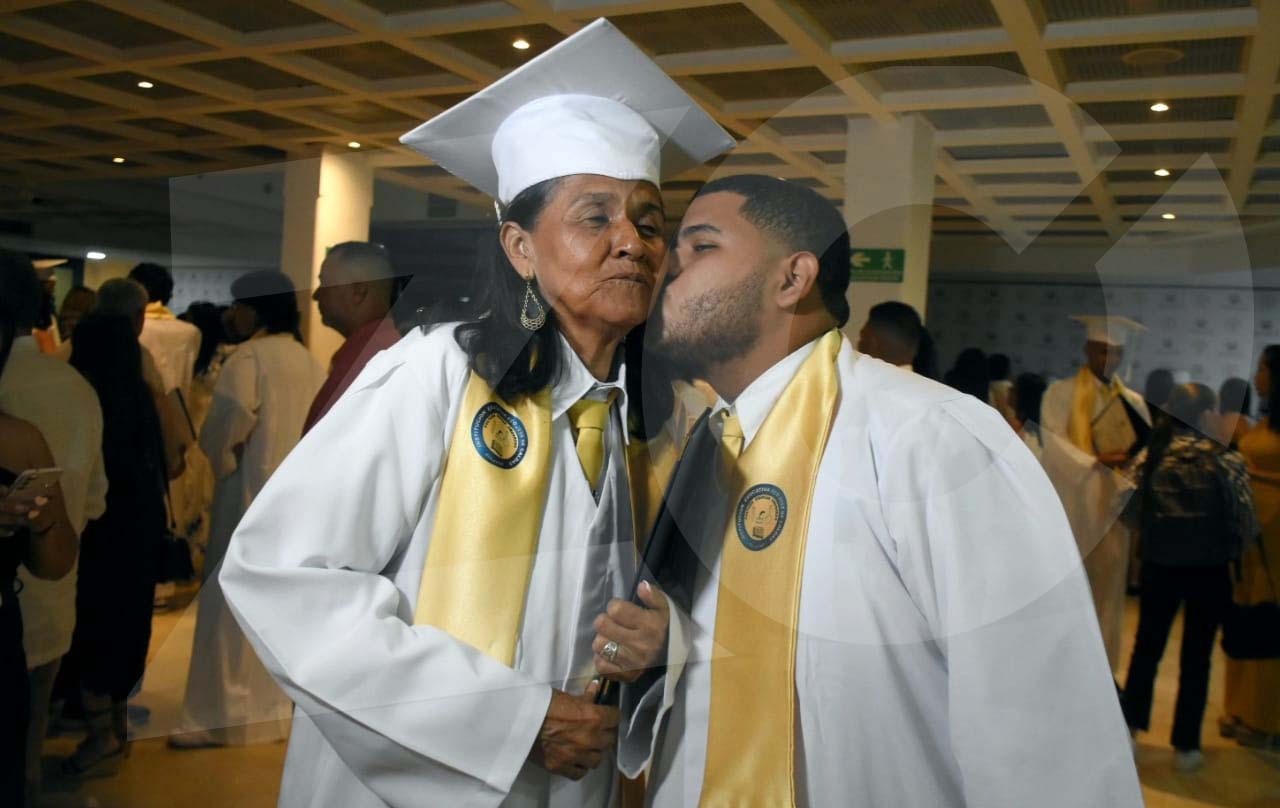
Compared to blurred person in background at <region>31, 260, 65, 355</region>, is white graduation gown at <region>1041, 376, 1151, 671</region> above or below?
below

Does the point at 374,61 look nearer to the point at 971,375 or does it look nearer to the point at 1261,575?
the point at 971,375

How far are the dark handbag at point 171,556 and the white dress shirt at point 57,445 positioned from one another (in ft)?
0.32

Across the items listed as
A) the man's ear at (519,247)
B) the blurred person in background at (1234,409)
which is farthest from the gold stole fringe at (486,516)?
the blurred person in background at (1234,409)

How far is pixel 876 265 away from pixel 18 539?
3.69ft

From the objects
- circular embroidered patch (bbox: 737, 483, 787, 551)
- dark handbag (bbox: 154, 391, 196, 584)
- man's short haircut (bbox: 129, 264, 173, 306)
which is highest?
man's short haircut (bbox: 129, 264, 173, 306)

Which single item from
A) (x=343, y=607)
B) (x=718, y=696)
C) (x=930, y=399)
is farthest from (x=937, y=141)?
(x=343, y=607)

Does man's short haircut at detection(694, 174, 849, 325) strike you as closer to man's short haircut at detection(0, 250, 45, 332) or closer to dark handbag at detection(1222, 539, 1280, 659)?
dark handbag at detection(1222, 539, 1280, 659)

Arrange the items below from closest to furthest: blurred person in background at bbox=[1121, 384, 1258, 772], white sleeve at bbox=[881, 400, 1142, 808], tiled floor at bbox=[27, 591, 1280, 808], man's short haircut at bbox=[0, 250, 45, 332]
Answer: white sleeve at bbox=[881, 400, 1142, 808]
blurred person in background at bbox=[1121, 384, 1258, 772]
tiled floor at bbox=[27, 591, 1280, 808]
man's short haircut at bbox=[0, 250, 45, 332]

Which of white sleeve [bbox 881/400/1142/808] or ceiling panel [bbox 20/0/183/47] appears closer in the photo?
white sleeve [bbox 881/400/1142/808]

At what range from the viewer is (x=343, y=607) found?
3.04 feet

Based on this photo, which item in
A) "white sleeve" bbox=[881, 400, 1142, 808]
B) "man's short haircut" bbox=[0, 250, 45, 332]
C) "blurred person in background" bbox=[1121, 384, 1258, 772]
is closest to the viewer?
"white sleeve" bbox=[881, 400, 1142, 808]

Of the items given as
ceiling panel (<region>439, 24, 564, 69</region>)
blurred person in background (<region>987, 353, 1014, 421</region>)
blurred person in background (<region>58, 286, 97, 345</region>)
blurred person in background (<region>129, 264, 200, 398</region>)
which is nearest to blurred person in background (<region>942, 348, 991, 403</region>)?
blurred person in background (<region>987, 353, 1014, 421</region>)

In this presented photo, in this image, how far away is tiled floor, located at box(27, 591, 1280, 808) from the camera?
106 cm

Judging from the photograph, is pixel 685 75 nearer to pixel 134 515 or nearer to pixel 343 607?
pixel 343 607
